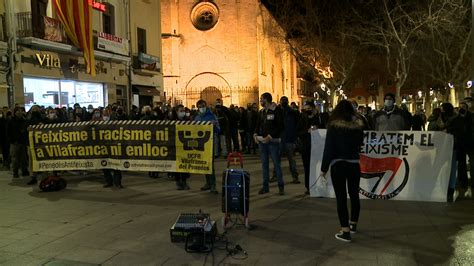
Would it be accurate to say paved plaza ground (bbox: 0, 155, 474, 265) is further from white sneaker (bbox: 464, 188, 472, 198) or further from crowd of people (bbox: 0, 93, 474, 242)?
crowd of people (bbox: 0, 93, 474, 242)

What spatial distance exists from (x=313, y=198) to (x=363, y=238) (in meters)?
2.59

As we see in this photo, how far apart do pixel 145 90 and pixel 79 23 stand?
819 cm

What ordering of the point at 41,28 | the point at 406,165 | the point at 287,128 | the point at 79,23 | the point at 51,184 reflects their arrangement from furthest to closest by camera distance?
the point at 79,23 < the point at 41,28 < the point at 287,128 < the point at 51,184 < the point at 406,165

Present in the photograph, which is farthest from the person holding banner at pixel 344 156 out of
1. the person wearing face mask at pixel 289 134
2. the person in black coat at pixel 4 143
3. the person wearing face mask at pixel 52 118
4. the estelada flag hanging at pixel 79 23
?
the estelada flag hanging at pixel 79 23

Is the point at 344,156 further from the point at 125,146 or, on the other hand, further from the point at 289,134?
the point at 125,146

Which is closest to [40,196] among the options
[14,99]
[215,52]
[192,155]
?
[192,155]

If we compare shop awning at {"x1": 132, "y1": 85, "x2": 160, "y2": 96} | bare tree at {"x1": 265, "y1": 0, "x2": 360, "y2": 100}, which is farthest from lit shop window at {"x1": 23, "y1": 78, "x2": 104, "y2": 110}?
bare tree at {"x1": 265, "y1": 0, "x2": 360, "y2": 100}

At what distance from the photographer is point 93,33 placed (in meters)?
21.5

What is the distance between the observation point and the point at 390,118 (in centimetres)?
891

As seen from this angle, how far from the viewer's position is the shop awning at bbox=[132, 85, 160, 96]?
26237 millimetres

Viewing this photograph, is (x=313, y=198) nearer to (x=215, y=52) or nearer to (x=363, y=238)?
(x=363, y=238)

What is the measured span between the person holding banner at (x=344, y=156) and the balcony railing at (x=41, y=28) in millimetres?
15282

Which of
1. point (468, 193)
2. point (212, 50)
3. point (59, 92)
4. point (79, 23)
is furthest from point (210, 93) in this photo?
point (468, 193)

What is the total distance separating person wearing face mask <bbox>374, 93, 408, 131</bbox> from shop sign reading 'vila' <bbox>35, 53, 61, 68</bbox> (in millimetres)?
14754
